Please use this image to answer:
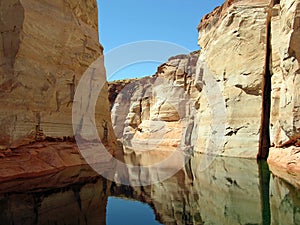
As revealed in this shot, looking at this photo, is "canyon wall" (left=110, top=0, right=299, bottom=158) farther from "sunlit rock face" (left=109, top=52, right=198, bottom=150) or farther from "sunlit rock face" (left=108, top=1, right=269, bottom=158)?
"sunlit rock face" (left=109, top=52, right=198, bottom=150)

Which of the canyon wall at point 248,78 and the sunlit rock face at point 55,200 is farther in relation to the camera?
the canyon wall at point 248,78

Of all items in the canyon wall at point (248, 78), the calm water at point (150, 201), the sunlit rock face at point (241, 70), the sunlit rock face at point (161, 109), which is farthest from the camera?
the sunlit rock face at point (161, 109)

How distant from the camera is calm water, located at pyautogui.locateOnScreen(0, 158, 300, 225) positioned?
5578 millimetres

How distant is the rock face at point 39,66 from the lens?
396 inches

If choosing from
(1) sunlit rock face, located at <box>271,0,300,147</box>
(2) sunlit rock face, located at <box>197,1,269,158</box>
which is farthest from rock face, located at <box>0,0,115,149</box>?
(1) sunlit rock face, located at <box>271,0,300,147</box>

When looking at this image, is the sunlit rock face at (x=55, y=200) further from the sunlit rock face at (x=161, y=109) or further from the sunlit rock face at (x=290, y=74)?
the sunlit rock face at (x=161, y=109)

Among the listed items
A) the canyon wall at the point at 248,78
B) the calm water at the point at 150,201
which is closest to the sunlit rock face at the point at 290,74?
the canyon wall at the point at 248,78

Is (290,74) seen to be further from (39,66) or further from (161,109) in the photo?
(161,109)

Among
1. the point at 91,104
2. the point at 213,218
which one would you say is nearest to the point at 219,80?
the point at 91,104

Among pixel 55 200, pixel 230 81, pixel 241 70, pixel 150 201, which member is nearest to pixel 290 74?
pixel 241 70

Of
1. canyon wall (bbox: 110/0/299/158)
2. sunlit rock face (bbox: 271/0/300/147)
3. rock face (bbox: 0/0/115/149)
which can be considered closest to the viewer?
rock face (bbox: 0/0/115/149)

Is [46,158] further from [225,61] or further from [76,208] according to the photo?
[225,61]

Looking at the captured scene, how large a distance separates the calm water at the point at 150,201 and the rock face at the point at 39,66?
2646 mm

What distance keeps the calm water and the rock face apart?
2.65 m
